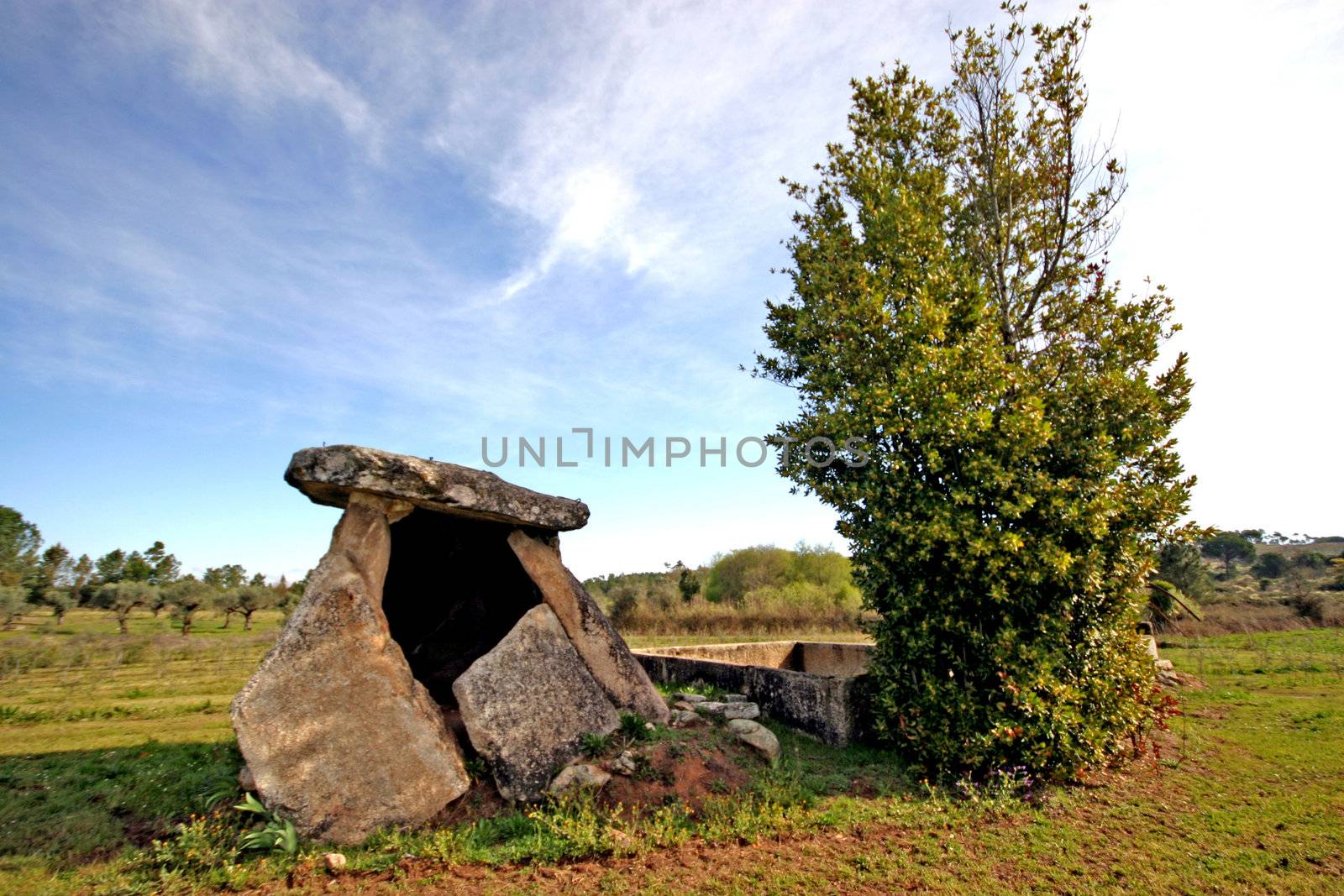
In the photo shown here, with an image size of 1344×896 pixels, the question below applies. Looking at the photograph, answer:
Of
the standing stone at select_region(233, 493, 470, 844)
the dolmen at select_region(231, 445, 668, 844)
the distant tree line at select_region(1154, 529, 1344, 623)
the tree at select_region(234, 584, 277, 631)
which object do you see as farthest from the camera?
the tree at select_region(234, 584, 277, 631)

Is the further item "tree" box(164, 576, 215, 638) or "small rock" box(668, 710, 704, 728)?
"tree" box(164, 576, 215, 638)

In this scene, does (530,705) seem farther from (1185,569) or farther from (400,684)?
(1185,569)

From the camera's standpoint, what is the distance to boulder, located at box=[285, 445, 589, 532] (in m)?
7.59

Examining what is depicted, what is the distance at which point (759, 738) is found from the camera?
8461mm

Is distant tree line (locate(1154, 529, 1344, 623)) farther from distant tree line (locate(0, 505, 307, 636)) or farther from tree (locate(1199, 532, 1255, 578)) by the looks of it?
distant tree line (locate(0, 505, 307, 636))

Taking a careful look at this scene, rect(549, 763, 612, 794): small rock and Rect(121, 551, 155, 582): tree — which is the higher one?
Rect(121, 551, 155, 582): tree

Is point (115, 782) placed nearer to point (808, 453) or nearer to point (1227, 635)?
point (808, 453)

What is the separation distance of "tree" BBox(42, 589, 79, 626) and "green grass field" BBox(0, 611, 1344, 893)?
38527mm

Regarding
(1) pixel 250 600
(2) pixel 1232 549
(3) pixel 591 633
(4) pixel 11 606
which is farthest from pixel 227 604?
(2) pixel 1232 549

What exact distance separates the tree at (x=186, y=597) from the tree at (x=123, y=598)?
1.22m

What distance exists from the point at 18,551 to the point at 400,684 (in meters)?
61.3

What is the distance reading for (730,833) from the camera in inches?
250

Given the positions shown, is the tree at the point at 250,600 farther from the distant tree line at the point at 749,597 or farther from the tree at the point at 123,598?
the distant tree line at the point at 749,597

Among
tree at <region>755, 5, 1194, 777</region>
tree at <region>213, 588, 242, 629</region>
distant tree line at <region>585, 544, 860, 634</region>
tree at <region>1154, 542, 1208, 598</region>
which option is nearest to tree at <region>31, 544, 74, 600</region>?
tree at <region>213, 588, 242, 629</region>
